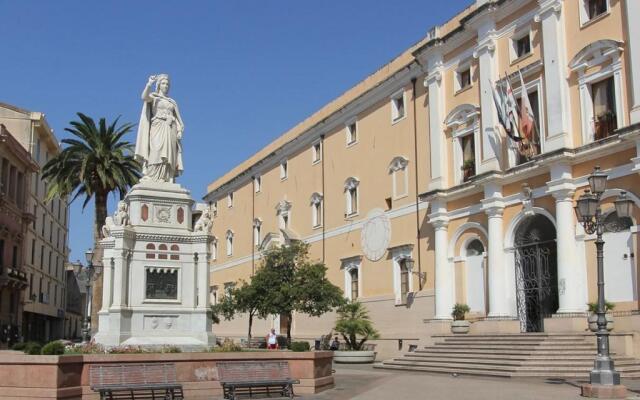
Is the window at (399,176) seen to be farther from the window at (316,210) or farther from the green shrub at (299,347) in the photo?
the green shrub at (299,347)

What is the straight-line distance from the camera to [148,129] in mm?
18688

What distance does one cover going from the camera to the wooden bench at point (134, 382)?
13664mm

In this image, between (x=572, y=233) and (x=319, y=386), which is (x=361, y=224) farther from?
(x=319, y=386)

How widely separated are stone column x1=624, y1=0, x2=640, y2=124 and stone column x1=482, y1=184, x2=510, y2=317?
651cm

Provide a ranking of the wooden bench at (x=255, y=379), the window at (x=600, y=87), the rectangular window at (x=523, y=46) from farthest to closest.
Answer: the rectangular window at (x=523, y=46) < the window at (x=600, y=87) < the wooden bench at (x=255, y=379)

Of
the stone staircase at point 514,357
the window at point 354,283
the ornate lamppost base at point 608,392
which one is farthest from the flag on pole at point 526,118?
the window at point 354,283

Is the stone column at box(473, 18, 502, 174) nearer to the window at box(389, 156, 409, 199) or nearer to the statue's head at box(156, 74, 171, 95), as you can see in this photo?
the window at box(389, 156, 409, 199)

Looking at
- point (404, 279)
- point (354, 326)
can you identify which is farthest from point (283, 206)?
point (354, 326)

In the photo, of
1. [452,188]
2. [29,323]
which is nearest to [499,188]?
[452,188]

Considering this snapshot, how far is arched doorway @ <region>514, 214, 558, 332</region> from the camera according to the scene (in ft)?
84.7

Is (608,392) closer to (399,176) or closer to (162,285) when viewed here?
(162,285)

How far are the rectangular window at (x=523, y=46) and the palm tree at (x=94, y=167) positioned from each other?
18512 mm

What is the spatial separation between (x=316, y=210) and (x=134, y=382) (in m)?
29.1

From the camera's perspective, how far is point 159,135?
18.5 m
